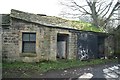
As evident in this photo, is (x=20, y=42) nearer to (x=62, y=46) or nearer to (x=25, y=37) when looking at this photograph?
(x=25, y=37)

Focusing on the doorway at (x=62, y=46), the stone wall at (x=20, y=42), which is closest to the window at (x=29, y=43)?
the stone wall at (x=20, y=42)

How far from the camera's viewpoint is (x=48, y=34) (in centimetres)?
1759

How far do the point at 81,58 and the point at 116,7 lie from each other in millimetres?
15312

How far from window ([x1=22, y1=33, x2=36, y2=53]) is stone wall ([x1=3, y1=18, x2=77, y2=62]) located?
32 cm

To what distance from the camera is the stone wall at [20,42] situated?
16812mm

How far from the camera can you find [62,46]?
1942cm

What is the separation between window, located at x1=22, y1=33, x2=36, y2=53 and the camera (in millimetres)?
17094

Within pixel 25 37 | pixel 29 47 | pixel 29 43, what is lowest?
pixel 29 47

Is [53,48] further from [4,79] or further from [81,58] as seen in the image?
[4,79]

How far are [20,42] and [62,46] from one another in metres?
4.16

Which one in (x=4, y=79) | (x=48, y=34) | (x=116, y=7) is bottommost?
(x=4, y=79)

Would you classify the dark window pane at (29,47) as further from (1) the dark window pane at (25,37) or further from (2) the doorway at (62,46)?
(2) the doorway at (62,46)

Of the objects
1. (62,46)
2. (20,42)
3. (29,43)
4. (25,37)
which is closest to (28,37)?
(25,37)

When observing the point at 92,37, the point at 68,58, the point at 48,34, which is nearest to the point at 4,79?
the point at 48,34
